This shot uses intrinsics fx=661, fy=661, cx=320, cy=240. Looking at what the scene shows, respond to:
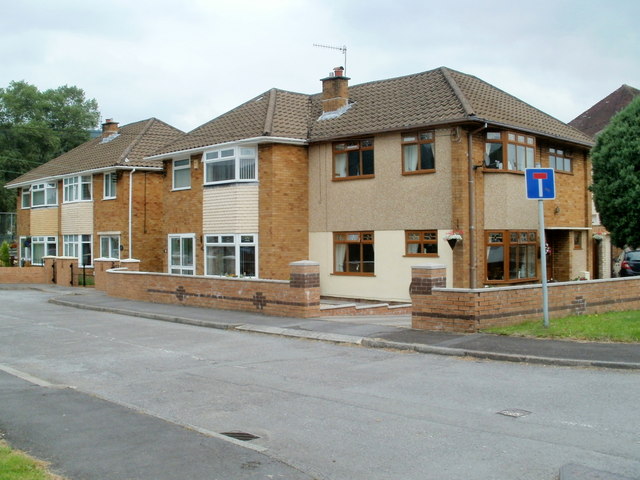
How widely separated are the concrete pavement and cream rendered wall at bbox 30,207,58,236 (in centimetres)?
1749

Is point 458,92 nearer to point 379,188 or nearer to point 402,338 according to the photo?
point 379,188

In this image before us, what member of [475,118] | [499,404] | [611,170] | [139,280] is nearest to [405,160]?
[475,118]

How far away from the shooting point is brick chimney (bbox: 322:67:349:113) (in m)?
23.5

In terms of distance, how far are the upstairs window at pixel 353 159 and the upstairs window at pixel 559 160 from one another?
6116 mm

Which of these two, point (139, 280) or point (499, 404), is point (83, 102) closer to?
point (139, 280)

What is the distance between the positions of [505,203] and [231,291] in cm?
843

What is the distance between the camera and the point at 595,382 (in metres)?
8.72

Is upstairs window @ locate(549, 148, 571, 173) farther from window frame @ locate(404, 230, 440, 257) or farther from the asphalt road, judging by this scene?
the asphalt road

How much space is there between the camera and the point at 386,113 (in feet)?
69.7

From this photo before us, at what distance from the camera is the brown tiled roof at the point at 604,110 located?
44031mm

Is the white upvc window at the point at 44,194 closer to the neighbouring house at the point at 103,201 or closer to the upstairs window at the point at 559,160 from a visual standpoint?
the neighbouring house at the point at 103,201

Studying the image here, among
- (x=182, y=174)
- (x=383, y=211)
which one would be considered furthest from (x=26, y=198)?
(x=383, y=211)

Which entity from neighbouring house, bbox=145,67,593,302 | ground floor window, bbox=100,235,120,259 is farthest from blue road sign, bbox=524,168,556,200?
ground floor window, bbox=100,235,120,259

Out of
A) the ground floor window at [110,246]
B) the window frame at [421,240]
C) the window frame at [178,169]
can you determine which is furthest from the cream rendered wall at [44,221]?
the window frame at [421,240]
